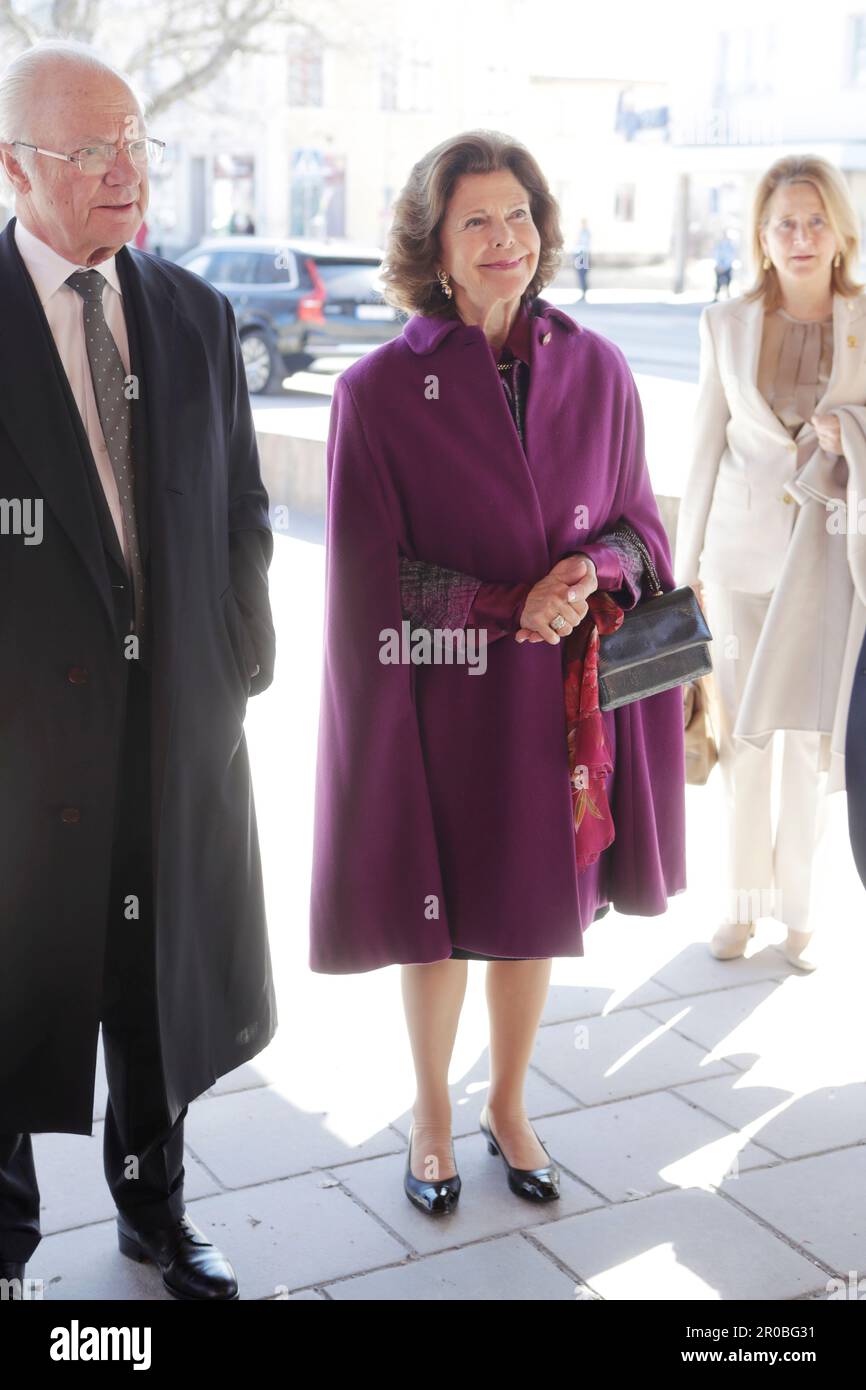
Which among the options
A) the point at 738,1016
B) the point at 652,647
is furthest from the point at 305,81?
the point at 652,647

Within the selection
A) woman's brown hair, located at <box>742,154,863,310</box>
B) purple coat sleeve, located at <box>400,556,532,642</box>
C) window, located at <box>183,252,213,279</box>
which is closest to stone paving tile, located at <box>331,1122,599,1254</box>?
purple coat sleeve, located at <box>400,556,532,642</box>

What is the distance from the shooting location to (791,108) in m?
35.9

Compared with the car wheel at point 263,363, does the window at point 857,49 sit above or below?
above

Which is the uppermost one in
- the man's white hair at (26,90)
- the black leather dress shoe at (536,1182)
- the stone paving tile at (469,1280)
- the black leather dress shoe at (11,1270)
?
the man's white hair at (26,90)

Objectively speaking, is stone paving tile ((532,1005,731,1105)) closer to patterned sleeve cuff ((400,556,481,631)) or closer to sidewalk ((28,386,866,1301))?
sidewalk ((28,386,866,1301))

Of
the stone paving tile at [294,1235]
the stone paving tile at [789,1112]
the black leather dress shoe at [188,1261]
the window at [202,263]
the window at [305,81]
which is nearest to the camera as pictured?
the black leather dress shoe at [188,1261]

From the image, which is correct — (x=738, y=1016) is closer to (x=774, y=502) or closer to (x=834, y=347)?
(x=774, y=502)

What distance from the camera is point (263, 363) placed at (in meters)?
16.1

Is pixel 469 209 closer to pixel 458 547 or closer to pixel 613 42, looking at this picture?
pixel 458 547

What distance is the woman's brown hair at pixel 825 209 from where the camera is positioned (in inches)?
160

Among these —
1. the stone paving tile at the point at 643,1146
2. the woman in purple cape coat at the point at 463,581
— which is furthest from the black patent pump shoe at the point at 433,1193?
the stone paving tile at the point at 643,1146

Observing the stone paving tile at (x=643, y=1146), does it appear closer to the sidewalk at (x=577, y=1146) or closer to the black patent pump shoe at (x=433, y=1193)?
the sidewalk at (x=577, y=1146)

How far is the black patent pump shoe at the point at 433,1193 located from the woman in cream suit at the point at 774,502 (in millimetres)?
1450
